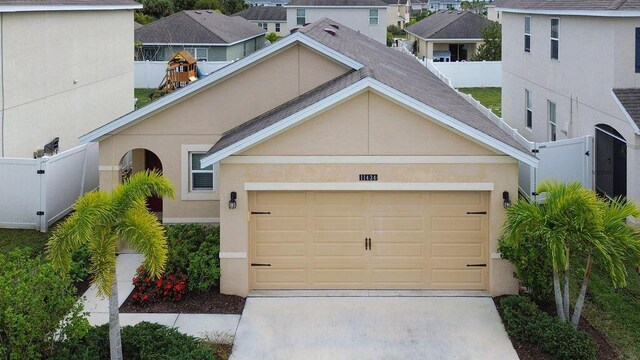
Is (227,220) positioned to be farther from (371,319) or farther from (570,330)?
(570,330)

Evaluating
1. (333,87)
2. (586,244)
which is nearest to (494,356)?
(586,244)

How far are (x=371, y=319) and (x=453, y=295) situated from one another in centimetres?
208

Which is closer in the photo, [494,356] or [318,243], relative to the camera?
[494,356]

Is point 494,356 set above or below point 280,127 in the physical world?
below

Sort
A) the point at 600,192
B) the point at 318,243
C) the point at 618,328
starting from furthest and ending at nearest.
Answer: the point at 600,192
the point at 318,243
the point at 618,328

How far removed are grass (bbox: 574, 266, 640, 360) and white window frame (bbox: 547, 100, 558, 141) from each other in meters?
9.03

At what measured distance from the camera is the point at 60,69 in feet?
73.3

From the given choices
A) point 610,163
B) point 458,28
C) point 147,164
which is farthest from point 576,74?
point 458,28

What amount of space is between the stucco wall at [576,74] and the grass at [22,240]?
47.7 ft

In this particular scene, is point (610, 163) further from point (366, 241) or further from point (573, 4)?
point (366, 241)

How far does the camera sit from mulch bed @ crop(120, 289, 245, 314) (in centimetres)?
1299

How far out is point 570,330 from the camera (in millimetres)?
11164

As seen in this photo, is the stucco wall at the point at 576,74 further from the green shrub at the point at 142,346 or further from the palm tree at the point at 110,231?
the palm tree at the point at 110,231

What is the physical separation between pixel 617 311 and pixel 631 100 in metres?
A: 6.72
